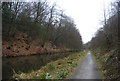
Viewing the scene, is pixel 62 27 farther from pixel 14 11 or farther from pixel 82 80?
pixel 82 80

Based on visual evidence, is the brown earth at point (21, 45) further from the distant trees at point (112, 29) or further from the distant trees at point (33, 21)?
the distant trees at point (112, 29)

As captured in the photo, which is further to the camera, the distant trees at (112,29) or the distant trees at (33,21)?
the distant trees at (33,21)

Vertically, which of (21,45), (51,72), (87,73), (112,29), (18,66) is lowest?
(21,45)

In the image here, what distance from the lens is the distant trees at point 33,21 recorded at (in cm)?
3719

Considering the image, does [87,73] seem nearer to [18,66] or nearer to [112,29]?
[18,66]

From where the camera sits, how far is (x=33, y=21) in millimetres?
46688

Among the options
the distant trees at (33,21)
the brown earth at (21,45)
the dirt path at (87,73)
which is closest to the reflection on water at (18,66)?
the dirt path at (87,73)

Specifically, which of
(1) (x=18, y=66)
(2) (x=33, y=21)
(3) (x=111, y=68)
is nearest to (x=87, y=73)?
(3) (x=111, y=68)

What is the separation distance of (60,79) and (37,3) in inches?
1492

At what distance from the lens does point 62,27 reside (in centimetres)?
6141

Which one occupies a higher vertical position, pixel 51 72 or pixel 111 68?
pixel 111 68

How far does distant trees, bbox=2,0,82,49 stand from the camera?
122 ft

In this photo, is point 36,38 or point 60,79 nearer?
point 60,79

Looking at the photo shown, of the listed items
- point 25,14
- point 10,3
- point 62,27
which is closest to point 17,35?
point 25,14
